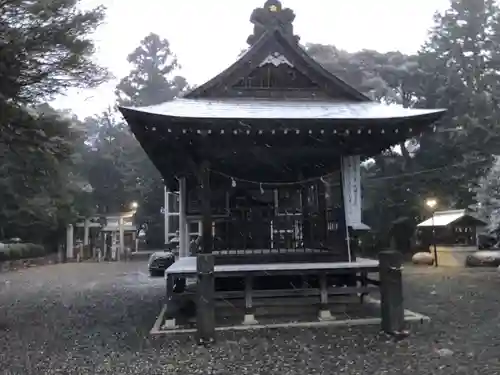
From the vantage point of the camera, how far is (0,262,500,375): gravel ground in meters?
5.28

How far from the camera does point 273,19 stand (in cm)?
980

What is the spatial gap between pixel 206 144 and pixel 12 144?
17.2ft

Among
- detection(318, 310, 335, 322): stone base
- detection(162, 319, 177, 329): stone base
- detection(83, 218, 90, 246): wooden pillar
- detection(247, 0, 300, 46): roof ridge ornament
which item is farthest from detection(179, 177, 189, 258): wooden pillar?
detection(83, 218, 90, 246): wooden pillar

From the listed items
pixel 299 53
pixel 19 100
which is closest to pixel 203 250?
pixel 299 53

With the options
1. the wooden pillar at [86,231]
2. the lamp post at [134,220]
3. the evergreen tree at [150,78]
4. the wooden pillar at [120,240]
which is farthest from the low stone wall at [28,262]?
the evergreen tree at [150,78]

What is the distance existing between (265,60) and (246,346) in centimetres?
570

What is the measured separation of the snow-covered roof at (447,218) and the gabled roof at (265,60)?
41.8 ft

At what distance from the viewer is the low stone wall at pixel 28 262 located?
22.9m

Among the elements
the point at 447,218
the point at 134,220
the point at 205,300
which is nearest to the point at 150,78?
the point at 134,220

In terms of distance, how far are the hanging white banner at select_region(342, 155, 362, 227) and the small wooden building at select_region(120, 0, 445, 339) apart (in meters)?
0.02

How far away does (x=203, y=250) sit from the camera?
26.8ft

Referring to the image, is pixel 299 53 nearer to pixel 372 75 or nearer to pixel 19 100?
pixel 19 100

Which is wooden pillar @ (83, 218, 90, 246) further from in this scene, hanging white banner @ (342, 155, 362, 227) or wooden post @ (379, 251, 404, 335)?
wooden post @ (379, 251, 404, 335)

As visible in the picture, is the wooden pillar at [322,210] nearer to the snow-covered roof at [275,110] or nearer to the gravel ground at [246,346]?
the snow-covered roof at [275,110]
